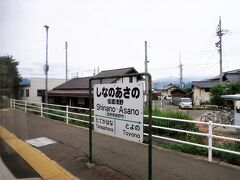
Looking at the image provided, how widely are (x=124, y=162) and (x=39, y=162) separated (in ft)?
6.75

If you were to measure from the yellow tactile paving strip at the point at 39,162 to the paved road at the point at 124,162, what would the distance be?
0.65 feet

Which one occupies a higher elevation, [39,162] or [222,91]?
[222,91]

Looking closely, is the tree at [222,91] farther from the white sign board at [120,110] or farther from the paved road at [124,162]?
the white sign board at [120,110]

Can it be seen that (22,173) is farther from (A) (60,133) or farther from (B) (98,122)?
(A) (60,133)

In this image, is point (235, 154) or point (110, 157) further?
point (110, 157)

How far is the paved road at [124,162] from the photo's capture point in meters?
5.53

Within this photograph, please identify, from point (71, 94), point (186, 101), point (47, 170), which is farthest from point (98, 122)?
point (186, 101)

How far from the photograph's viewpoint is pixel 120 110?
5355mm

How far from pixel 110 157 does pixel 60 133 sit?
4.02 meters

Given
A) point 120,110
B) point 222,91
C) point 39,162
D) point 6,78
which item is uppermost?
point 6,78

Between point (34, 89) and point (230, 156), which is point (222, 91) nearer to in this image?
point (230, 156)

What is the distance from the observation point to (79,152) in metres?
7.52

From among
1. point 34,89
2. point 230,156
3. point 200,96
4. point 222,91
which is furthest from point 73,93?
point 200,96

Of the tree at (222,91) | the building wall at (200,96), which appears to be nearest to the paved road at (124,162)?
the tree at (222,91)
